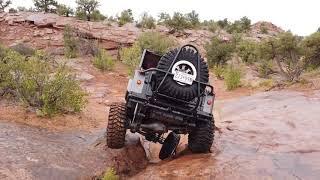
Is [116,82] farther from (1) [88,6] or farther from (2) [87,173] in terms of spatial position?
(1) [88,6]

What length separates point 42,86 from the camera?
1162 cm

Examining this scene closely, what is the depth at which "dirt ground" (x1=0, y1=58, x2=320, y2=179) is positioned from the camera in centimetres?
707

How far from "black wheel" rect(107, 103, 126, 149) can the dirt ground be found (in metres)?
0.35

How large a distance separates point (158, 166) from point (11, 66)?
19.3 feet

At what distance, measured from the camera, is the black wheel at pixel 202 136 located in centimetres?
825

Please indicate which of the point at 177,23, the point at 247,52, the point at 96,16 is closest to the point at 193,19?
the point at 177,23

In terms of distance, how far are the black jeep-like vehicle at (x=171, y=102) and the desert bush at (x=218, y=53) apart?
23846 mm

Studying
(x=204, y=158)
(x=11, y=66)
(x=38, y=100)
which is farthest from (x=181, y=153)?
(x=11, y=66)

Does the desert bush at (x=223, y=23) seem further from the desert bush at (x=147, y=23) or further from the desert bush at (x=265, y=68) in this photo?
the desert bush at (x=265, y=68)

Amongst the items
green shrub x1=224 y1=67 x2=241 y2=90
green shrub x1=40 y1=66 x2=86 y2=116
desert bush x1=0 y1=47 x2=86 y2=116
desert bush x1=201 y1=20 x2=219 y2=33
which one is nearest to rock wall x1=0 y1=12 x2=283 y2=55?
desert bush x1=201 y1=20 x2=219 y2=33

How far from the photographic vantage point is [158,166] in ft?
25.9

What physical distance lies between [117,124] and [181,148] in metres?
1.93

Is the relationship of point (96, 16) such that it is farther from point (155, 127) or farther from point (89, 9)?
point (155, 127)

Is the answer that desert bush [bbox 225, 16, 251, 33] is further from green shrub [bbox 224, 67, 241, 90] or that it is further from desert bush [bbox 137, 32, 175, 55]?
green shrub [bbox 224, 67, 241, 90]
